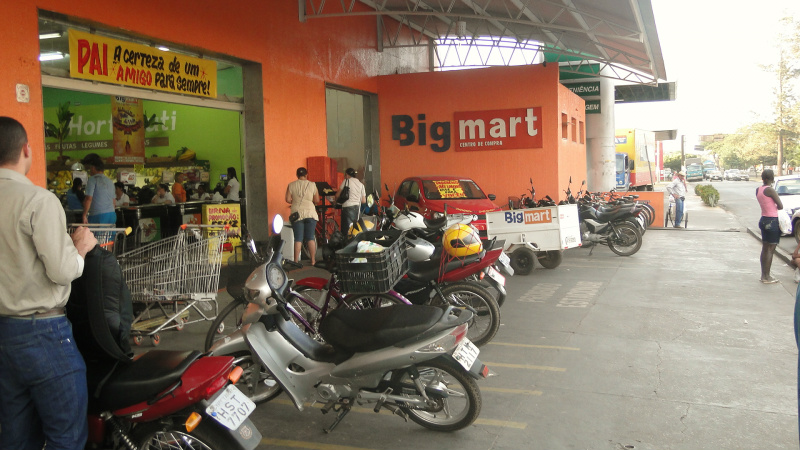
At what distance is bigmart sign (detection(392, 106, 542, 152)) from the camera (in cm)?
1611

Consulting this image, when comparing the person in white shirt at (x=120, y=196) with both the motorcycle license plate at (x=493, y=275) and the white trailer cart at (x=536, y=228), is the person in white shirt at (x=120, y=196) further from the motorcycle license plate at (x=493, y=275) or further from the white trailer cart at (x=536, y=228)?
the motorcycle license plate at (x=493, y=275)

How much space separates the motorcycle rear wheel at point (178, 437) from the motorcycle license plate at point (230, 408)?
0.18 ft

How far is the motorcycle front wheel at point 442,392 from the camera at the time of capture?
161 inches

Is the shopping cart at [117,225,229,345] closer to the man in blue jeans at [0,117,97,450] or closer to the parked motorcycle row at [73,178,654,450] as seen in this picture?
the parked motorcycle row at [73,178,654,450]

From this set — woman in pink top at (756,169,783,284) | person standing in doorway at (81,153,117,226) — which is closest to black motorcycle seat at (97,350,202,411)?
person standing in doorway at (81,153,117,226)

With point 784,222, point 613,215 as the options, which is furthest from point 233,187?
point 784,222

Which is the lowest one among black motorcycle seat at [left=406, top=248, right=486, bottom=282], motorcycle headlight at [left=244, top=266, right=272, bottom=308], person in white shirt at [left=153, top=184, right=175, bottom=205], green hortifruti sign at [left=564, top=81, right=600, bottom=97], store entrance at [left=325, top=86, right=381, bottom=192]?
black motorcycle seat at [left=406, top=248, right=486, bottom=282]

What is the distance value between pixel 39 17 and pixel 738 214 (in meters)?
23.5

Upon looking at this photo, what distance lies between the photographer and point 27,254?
109 inches

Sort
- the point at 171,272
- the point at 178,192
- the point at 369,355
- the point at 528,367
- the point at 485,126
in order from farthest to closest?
the point at 485,126, the point at 178,192, the point at 171,272, the point at 528,367, the point at 369,355

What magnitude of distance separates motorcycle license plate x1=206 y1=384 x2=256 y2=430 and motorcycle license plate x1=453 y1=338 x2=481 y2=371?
136 centimetres

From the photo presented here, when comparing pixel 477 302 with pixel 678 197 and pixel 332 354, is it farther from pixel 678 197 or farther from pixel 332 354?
pixel 678 197

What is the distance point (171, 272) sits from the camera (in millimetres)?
6191

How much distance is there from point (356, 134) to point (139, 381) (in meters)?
13.7
